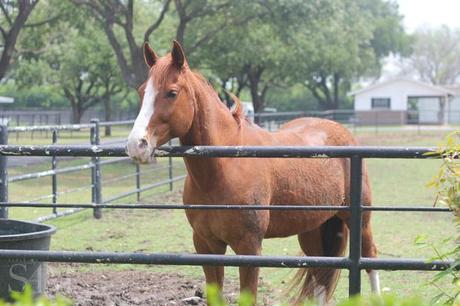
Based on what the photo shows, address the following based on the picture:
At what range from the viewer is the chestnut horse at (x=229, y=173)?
3789mm

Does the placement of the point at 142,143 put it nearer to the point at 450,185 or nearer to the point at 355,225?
the point at 355,225

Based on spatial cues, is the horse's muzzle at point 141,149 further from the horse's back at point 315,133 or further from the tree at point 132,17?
the tree at point 132,17

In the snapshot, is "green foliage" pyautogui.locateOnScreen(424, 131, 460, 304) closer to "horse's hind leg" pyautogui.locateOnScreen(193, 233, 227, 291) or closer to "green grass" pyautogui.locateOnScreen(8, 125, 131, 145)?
"horse's hind leg" pyautogui.locateOnScreen(193, 233, 227, 291)

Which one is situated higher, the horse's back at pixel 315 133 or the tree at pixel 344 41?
the tree at pixel 344 41

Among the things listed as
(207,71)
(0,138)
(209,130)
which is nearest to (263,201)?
(209,130)

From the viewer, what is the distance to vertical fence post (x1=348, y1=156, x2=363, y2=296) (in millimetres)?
2812

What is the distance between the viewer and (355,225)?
282cm

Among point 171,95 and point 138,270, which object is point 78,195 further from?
point 171,95

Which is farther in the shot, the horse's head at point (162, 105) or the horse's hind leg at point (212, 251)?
the horse's hind leg at point (212, 251)

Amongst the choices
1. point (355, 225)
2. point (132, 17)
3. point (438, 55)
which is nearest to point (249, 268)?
point (355, 225)

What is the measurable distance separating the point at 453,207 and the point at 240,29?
19858 mm

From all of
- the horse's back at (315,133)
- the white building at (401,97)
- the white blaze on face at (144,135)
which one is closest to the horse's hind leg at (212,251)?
the white blaze on face at (144,135)

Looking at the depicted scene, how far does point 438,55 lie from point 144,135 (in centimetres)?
9151

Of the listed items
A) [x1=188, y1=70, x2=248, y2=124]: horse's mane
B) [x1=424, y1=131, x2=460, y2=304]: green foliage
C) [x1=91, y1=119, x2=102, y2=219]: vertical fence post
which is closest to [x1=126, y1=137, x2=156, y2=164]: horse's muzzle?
[x1=188, y1=70, x2=248, y2=124]: horse's mane
